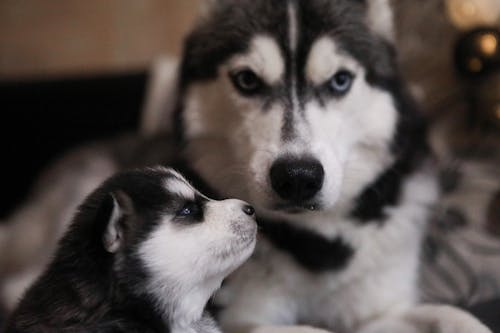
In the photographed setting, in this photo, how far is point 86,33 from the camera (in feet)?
9.11

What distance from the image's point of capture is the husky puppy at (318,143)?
1162mm

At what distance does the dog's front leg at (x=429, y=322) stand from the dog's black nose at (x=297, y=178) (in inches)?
14.4

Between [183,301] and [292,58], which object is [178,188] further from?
[292,58]

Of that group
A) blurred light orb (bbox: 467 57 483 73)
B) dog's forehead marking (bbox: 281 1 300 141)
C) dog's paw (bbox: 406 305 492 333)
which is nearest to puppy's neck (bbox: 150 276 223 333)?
dog's forehead marking (bbox: 281 1 300 141)

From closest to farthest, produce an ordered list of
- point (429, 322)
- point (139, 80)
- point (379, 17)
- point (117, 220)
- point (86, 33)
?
point (117, 220) < point (429, 322) < point (379, 17) < point (139, 80) < point (86, 33)

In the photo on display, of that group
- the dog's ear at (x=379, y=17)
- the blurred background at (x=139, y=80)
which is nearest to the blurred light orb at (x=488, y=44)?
the blurred background at (x=139, y=80)

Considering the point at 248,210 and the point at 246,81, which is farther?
the point at 246,81

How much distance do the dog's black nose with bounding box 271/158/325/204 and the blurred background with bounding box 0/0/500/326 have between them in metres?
0.44

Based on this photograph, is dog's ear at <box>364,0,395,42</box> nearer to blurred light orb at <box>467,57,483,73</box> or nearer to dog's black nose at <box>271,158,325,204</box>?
blurred light orb at <box>467,57,483,73</box>

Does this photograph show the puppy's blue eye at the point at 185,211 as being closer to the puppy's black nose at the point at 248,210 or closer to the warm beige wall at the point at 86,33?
the puppy's black nose at the point at 248,210

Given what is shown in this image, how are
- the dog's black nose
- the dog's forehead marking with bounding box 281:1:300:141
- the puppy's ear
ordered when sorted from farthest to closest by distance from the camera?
the dog's forehead marking with bounding box 281:1:300:141 < the dog's black nose < the puppy's ear

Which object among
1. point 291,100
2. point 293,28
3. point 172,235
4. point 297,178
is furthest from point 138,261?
point 293,28

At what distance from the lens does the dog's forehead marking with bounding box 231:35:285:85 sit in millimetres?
1166

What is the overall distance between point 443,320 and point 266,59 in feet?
2.05
